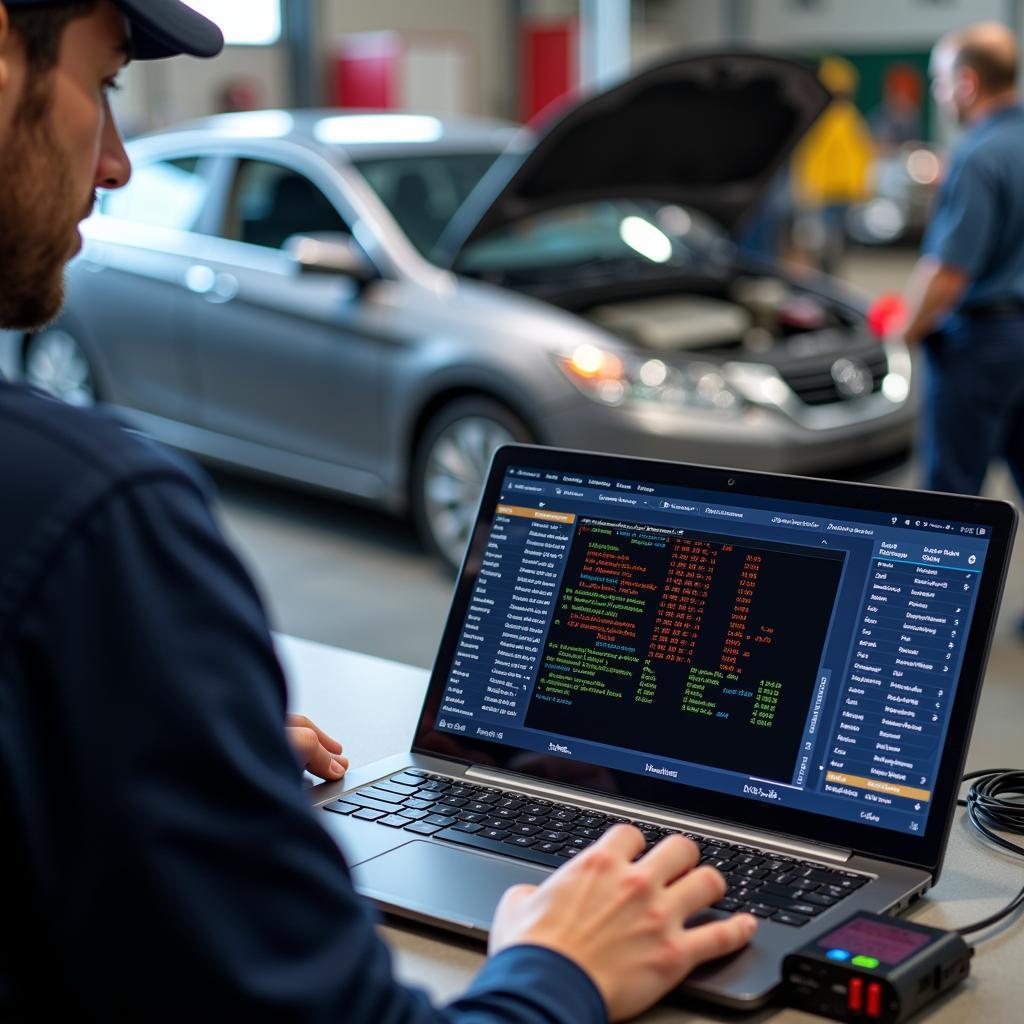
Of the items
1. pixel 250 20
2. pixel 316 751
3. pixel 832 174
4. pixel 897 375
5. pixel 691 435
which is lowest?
pixel 691 435

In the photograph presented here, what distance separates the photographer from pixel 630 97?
479cm

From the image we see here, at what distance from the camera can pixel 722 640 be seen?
1.48 meters

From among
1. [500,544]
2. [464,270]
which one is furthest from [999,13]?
[500,544]

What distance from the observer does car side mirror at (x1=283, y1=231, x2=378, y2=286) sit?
5.22 meters

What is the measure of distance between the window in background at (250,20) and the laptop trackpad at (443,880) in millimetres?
14671

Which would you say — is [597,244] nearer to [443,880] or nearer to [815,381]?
[815,381]

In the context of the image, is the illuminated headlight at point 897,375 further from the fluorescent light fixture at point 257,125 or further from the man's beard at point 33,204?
the man's beard at point 33,204

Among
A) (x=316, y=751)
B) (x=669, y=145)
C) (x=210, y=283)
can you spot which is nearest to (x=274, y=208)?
(x=210, y=283)

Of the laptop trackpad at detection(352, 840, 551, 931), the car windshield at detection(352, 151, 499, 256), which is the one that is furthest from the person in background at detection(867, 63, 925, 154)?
the laptop trackpad at detection(352, 840, 551, 931)

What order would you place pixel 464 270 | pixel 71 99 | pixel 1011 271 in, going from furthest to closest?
pixel 464 270
pixel 1011 271
pixel 71 99

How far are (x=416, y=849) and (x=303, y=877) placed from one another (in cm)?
59

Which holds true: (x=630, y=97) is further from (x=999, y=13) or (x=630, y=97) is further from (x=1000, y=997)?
(x=999, y=13)

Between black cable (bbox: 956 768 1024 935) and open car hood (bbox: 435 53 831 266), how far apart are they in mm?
3304

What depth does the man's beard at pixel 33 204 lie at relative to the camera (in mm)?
959
